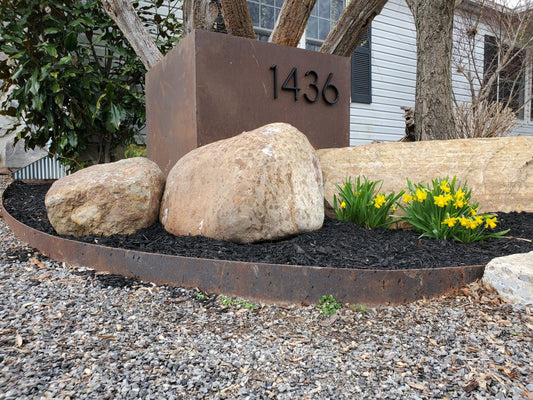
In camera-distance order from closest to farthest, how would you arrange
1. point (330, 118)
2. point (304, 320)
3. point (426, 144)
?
point (304, 320)
point (426, 144)
point (330, 118)

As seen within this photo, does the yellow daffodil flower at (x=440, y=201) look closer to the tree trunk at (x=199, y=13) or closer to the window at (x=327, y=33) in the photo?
the tree trunk at (x=199, y=13)

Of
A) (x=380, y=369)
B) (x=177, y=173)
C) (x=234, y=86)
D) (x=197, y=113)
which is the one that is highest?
(x=234, y=86)

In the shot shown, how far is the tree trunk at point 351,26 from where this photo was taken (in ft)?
13.9

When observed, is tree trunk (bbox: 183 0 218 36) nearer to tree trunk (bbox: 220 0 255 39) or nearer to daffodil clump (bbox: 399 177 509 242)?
tree trunk (bbox: 220 0 255 39)

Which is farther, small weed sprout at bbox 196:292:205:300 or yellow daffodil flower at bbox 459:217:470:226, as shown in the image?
yellow daffodil flower at bbox 459:217:470:226

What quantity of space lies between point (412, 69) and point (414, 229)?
7.44 metres

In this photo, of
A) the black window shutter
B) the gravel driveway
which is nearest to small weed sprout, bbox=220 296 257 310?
the gravel driveway

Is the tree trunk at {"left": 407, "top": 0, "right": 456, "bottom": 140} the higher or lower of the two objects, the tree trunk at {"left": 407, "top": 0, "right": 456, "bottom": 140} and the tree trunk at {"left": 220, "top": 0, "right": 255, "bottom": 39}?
the lower

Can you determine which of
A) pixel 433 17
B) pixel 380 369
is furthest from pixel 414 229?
pixel 433 17

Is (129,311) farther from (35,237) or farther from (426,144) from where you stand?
(426,144)

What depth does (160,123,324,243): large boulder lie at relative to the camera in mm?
2209

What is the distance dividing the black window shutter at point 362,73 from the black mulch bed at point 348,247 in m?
5.82

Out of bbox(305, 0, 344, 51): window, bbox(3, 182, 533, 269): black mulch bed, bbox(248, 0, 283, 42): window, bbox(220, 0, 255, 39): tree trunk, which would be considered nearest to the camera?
bbox(3, 182, 533, 269): black mulch bed

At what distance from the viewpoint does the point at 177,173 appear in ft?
8.72
